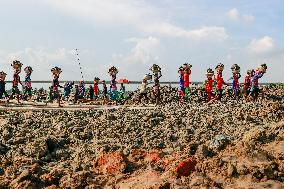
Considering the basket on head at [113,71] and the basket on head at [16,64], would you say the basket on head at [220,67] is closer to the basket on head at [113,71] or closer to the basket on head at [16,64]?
the basket on head at [113,71]

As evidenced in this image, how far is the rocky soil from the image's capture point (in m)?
9.80

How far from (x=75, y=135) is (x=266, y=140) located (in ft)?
16.2

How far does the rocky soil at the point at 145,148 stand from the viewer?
386 inches

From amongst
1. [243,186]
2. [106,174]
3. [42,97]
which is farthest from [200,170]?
[42,97]

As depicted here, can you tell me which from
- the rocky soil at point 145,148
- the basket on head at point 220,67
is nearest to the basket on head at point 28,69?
the rocky soil at point 145,148

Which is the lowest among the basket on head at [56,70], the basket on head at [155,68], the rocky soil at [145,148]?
the rocky soil at [145,148]

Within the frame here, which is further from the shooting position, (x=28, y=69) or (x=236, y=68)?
(x=28, y=69)

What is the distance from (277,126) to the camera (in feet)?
39.4

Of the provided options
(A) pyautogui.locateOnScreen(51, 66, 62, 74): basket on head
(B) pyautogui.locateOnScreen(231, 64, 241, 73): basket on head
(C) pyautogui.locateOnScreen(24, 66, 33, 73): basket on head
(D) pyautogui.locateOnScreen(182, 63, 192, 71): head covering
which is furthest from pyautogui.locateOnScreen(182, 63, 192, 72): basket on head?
(C) pyautogui.locateOnScreen(24, 66, 33, 73): basket on head

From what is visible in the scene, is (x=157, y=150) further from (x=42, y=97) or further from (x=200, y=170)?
(x=42, y=97)

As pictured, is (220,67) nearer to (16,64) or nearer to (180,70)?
(180,70)

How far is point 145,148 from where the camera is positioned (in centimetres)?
1205

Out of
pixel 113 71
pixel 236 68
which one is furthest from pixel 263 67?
pixel 113 71

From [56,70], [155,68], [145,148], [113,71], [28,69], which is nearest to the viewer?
[145,148]
